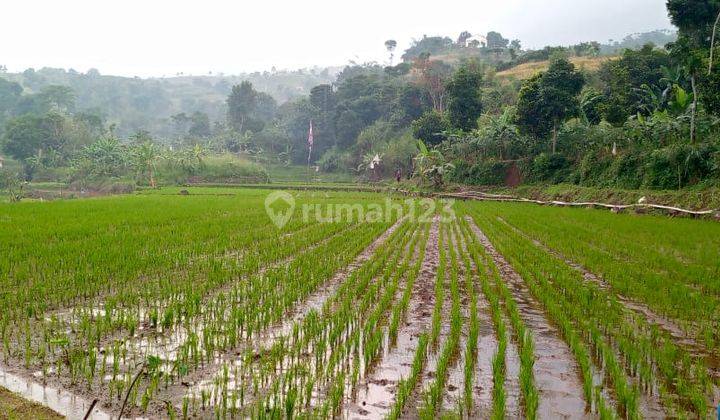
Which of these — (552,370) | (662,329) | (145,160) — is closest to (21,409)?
(552,370)

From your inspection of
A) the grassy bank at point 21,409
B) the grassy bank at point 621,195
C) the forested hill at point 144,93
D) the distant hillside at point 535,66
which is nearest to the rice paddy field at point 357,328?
the grassy bank at point 21,409

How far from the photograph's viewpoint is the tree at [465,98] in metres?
31.3

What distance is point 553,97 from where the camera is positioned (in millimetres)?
23375

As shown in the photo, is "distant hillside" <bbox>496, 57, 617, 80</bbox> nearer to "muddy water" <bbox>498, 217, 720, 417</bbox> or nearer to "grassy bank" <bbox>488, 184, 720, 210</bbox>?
"grassy bank" <bbox>488, 184, 720, 210</bbox>

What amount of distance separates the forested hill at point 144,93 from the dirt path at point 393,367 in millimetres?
78480

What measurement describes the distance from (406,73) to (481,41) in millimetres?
30240

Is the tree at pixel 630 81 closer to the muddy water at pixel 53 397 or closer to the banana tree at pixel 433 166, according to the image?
the banana tree at pixel 433 166

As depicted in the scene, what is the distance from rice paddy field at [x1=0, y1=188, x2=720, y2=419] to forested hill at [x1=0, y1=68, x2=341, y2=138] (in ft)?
249

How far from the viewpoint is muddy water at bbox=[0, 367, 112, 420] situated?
289 centimetres

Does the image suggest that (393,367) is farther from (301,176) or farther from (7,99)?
(7,99)

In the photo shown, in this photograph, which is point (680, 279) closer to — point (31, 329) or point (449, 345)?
point (449, 345)

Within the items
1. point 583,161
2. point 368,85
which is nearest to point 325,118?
point 368,85

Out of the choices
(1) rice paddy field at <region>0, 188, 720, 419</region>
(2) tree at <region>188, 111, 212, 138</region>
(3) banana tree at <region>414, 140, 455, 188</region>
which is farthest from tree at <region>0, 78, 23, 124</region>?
(1) rice paddy field at <region>0, 188, 720, 419</region>

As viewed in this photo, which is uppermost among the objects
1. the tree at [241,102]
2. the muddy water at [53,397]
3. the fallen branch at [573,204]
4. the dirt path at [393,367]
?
the tree at [241,102]
